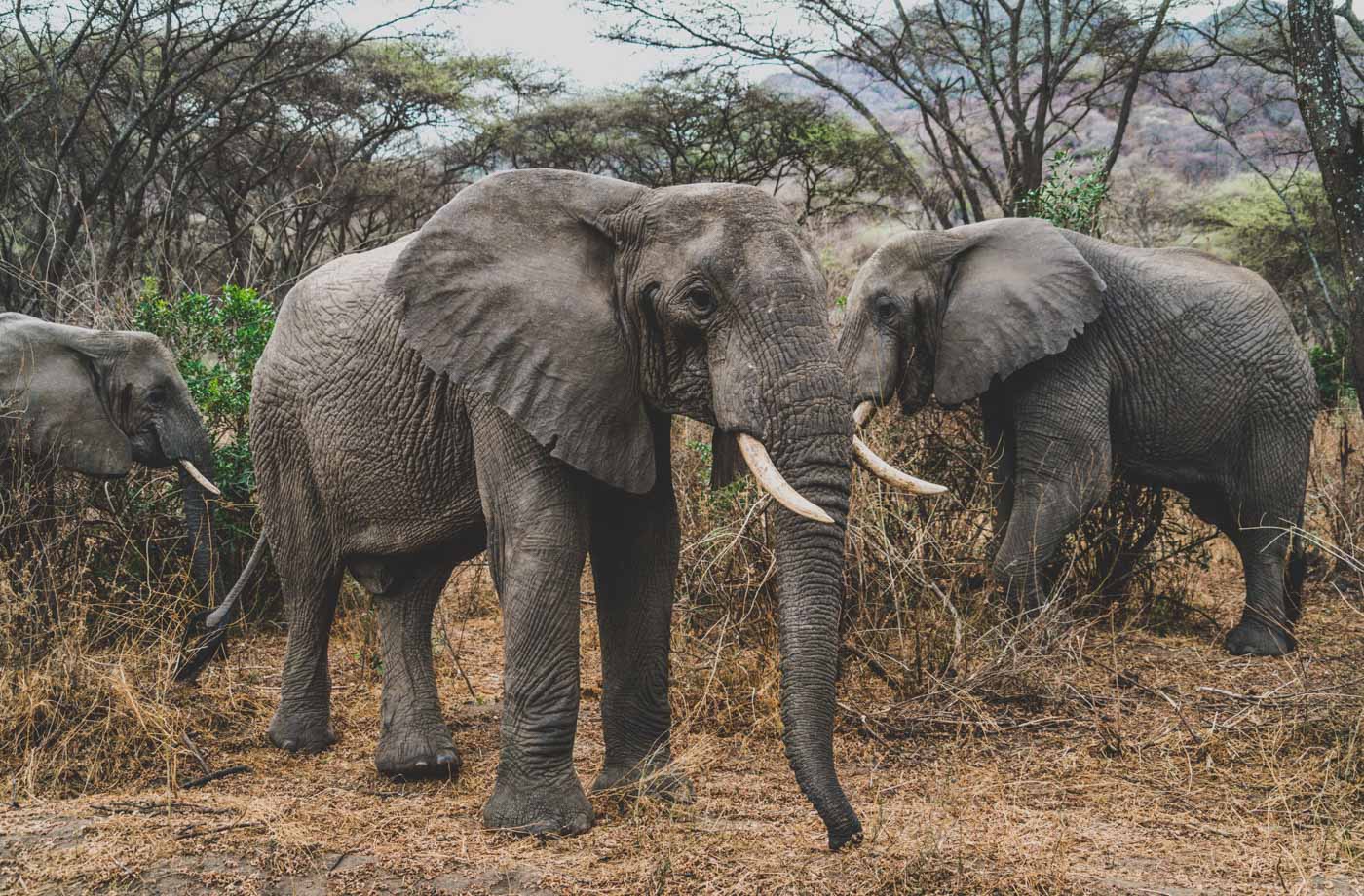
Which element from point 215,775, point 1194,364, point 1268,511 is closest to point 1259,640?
point 1268,511

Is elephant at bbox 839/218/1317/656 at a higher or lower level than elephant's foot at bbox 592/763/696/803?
higher

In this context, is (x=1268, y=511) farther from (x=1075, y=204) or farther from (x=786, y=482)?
(x=786, y=482)

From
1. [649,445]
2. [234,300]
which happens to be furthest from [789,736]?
[234,300]

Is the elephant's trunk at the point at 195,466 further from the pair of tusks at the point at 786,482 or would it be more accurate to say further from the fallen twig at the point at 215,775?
the pair of tusks at the point at 786,482

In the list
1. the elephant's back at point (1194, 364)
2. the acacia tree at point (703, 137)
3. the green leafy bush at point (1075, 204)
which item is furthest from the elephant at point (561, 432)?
the acacia tree at point (703, 137)

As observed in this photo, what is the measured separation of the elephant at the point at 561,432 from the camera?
344cm

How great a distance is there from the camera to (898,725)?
5.05 metres

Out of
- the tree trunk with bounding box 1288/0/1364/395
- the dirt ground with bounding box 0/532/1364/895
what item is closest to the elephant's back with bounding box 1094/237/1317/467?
the tree trunk with bounding box 1288/0/1364/395

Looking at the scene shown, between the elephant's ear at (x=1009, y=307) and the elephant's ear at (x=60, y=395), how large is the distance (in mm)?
4278

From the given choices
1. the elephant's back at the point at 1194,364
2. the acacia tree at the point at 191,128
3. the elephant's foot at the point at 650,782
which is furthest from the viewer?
the acacia tree at the point at 191,128

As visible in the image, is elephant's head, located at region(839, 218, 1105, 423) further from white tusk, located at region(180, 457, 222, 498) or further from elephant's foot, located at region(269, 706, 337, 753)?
white tusk, located at region(180, 457, 222, 498)

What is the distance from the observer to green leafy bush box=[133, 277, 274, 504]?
295 inches

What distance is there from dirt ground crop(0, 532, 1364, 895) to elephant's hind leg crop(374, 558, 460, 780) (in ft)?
0.29

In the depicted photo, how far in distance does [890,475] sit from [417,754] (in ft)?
6.94
